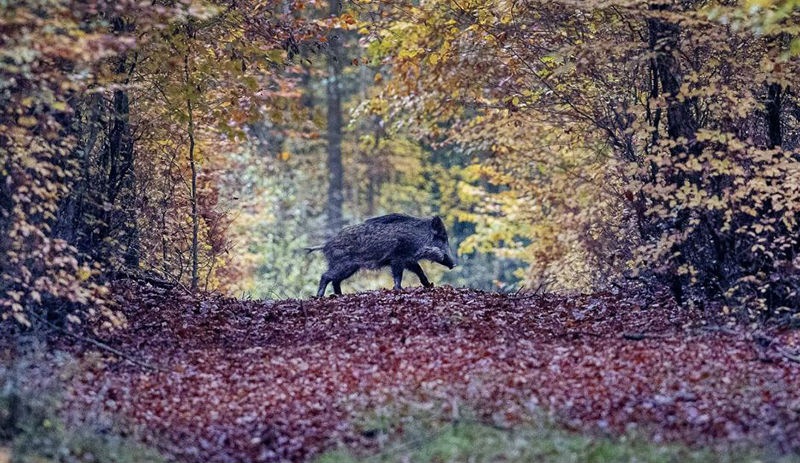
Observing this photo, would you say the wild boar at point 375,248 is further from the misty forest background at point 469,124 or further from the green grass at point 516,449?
the green grass at point 516,449

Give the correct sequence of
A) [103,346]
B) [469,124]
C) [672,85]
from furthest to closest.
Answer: [469,124], [672,85], [103,346]

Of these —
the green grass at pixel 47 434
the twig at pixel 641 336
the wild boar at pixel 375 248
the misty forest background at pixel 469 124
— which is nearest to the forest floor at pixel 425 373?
the twig at pixel 641 336

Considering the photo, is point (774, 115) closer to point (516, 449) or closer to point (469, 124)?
point (516, 449)

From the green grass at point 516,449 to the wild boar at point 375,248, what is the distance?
23.2ft

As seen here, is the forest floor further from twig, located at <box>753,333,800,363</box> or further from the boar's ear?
the boar's ear

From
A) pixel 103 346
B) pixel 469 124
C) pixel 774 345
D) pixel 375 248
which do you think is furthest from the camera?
pixel 469 124

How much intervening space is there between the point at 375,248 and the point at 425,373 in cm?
587

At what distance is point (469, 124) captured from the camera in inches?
766

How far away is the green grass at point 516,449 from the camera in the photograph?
753 centimetres

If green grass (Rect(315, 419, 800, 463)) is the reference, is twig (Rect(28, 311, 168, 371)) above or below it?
above

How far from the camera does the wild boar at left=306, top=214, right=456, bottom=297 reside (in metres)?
15.7

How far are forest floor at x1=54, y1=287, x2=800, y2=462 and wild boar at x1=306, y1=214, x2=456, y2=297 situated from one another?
81.7 inches

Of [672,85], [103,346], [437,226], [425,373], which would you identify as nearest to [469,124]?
[437,226]

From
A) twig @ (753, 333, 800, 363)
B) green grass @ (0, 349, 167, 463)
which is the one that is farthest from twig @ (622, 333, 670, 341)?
green grass @ (0, 349, 167, 463)
